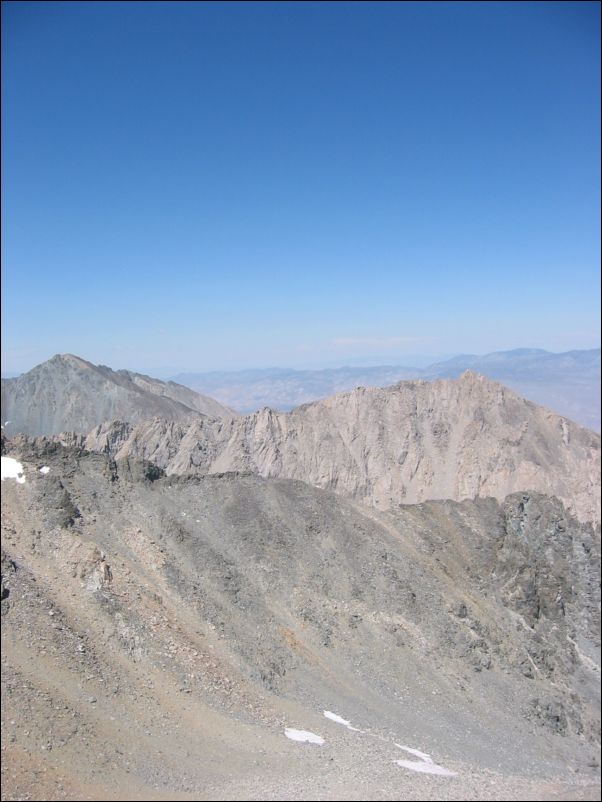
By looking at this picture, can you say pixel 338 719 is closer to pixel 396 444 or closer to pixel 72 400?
pixel 396 444

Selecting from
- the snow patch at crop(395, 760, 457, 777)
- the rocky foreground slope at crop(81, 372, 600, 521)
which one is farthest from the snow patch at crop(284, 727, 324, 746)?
→ the rocky foreground slope at crop(81, 372, 600, 521)

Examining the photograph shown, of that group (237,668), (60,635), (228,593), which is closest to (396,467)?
(228,593)

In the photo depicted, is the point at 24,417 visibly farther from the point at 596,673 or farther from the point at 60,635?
the point at 596,673

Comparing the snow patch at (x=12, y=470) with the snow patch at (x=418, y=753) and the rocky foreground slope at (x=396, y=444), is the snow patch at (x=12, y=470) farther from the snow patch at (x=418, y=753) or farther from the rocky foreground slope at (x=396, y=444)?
the snow patch at (x=418, y=753)

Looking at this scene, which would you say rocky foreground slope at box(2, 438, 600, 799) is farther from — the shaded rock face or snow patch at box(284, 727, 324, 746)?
the shaded rock face

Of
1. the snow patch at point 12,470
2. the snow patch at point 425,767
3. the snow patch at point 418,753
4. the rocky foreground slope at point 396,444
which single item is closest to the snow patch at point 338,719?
the snow patch at point 418,753

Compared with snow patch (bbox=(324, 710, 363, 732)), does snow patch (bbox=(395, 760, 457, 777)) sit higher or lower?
lower

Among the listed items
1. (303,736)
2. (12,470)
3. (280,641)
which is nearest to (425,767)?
(303,736)
